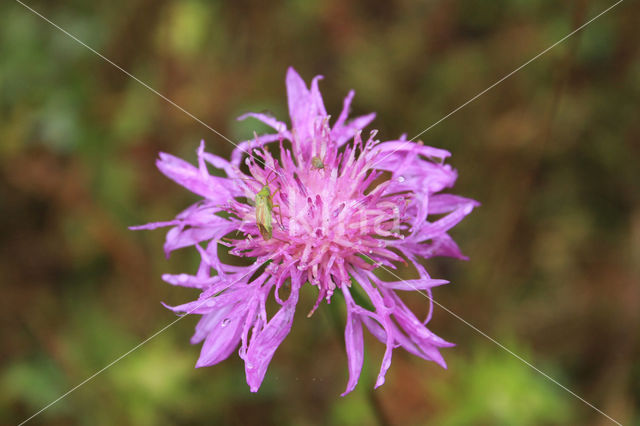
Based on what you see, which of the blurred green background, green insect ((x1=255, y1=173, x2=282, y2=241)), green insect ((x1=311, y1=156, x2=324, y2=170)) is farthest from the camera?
the blurred green background

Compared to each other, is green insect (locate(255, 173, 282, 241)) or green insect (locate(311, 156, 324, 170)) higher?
green insect (locate(311, 156, 324, 170))

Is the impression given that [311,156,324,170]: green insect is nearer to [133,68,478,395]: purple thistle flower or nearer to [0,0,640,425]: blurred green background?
[133,68,478,395]: purple thistle flower

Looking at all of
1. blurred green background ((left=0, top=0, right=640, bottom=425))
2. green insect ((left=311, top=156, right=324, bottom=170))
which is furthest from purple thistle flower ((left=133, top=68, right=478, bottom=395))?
blurred green background ((left=0, top=0, right=640, bottom=425))

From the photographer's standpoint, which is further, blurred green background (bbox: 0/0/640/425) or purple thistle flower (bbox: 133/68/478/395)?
blurred green background (bbox: 0/0/640/425)

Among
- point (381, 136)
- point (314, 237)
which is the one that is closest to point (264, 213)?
point (314, 237)

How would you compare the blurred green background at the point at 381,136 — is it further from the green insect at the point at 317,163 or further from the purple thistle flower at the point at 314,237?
the green insect at the point at 317,163

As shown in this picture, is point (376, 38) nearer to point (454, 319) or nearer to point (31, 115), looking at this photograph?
point (454, 319)

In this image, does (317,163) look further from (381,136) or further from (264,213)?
(381,136)

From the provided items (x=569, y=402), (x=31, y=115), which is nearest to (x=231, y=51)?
(x=31, y=115)
